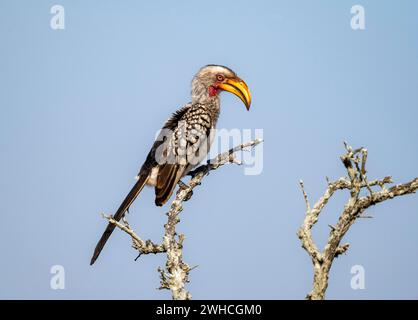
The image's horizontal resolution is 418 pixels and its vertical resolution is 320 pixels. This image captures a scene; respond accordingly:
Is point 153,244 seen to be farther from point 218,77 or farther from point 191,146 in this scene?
point 218,77

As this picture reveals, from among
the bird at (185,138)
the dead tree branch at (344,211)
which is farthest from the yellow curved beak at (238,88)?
the dead tree branch at (344,211)

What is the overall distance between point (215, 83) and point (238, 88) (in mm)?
422

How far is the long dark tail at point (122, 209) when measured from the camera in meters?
7.69

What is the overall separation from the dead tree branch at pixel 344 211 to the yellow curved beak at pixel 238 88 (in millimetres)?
4300

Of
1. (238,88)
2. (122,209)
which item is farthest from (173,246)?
(238,88)

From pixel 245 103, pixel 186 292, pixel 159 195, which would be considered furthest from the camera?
pixel 245 103

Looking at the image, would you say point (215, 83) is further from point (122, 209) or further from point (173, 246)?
point (173, 246)

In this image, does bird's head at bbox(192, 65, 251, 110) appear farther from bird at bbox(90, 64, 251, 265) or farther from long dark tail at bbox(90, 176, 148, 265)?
long dark tail at bbox(90, 176, 148, 265)

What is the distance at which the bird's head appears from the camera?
33.0 ft

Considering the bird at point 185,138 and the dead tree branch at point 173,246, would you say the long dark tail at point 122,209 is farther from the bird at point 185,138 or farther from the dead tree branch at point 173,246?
the dead tree branch at point 173,246
